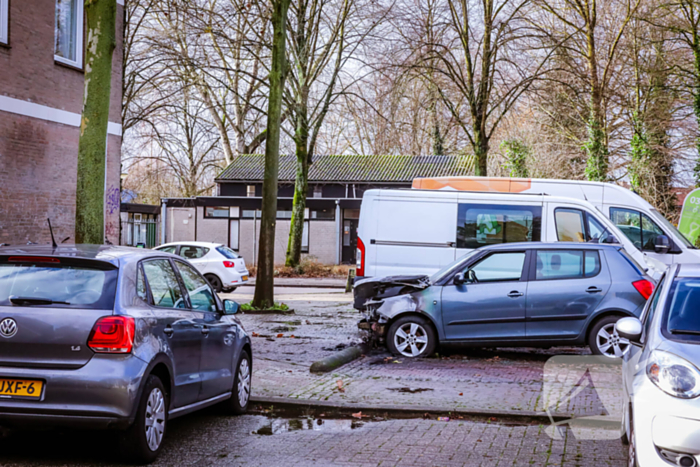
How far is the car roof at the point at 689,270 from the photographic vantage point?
5.83 m

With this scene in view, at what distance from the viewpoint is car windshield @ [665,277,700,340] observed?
520cm

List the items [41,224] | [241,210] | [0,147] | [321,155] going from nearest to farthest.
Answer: [0,147]
[41,224]
[241,210]
[321,155]

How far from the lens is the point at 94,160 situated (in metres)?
10.0

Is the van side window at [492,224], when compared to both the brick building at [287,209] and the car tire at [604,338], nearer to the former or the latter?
the car tire at [604,338]

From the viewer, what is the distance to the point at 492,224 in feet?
48.9

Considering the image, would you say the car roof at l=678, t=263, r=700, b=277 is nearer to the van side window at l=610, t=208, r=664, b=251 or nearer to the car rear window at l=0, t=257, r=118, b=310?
the car rear window at l=0, t=257, r=118, b=310

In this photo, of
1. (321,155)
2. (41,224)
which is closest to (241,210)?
(321,155)

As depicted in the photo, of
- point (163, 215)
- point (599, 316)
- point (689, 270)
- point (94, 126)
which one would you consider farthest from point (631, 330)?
point (163, 215)

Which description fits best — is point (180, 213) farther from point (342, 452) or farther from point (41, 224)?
point (342, 452)

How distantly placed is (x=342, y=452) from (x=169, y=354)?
4.97 feet

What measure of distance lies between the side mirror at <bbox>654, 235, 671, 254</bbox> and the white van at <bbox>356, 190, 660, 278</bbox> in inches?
35.5

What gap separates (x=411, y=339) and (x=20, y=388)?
21.7 feet

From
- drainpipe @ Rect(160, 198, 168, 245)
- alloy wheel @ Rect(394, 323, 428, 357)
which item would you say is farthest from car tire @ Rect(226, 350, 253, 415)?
drainpipe @ Rect(160, 198, 168, 245)

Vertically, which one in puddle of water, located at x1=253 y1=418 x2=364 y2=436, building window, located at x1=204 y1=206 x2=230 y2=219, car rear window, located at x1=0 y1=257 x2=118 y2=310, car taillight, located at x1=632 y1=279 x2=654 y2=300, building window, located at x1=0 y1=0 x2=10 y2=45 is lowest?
puddle of water, located at x1=253 y1=418 x2=364 y2=436
